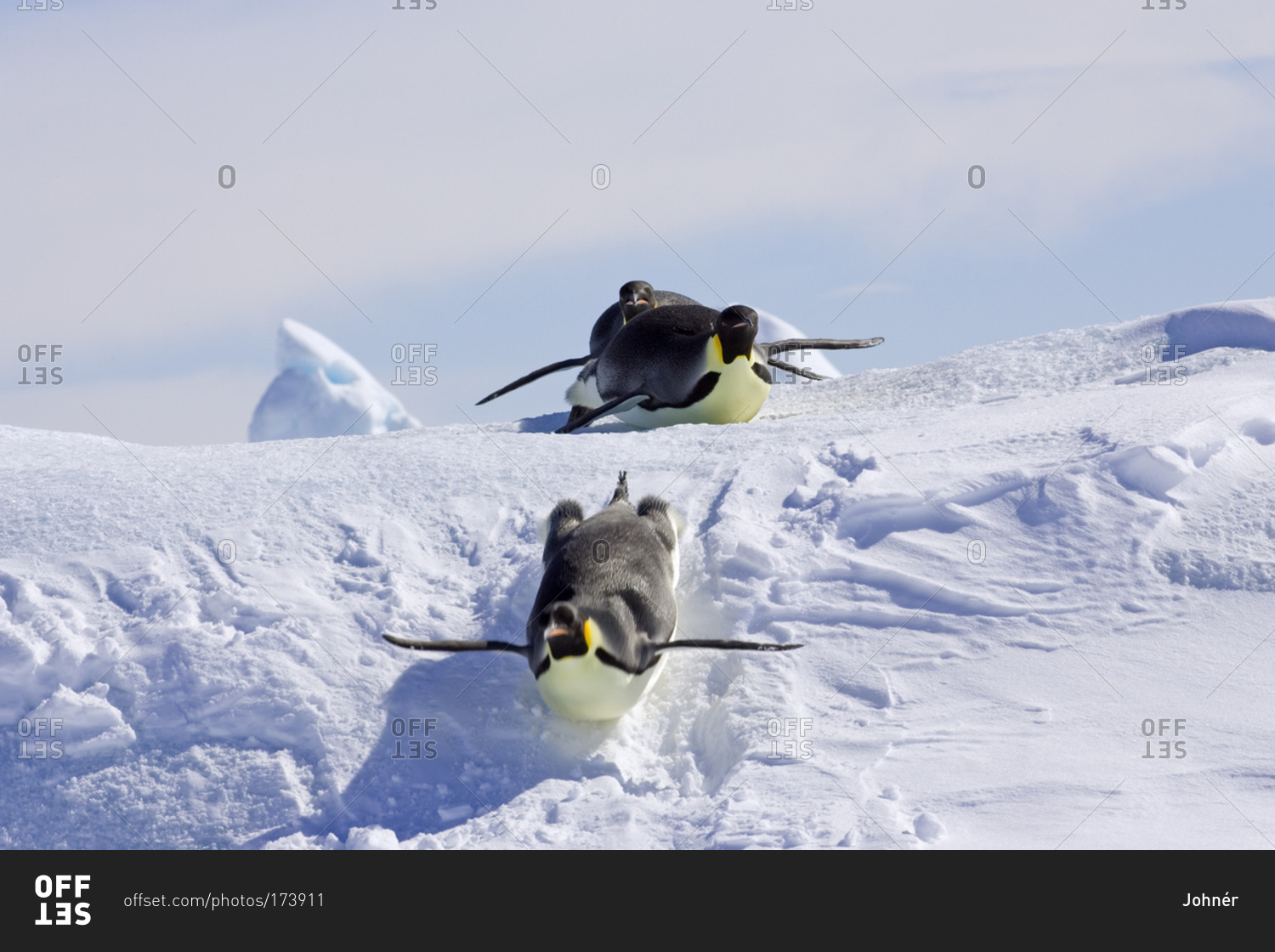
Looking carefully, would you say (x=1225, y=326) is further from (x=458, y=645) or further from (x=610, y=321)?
(x=458, y=645)

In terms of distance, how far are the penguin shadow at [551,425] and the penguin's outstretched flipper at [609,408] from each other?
0.11 meters

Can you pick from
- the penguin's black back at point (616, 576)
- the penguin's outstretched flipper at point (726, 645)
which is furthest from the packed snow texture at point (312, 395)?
the penguin's outstretched flipper at point (726, 645)

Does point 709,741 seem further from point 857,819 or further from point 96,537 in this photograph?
point 96,537

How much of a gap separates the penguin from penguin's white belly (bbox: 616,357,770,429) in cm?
135

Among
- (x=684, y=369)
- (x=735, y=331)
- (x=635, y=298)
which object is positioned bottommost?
(x=684, y=369)

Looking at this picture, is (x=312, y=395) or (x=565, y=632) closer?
(x=565, y=632)

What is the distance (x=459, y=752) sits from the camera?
14.5ft

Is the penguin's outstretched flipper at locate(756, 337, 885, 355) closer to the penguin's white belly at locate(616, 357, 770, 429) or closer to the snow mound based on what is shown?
the penguin's white belly at locate(616, 357, 770, 429)

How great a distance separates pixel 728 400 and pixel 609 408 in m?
0.88

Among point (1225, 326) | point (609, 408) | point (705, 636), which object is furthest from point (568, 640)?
point (1225, 326)

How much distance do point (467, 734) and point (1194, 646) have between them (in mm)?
2932

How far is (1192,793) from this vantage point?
159 inches

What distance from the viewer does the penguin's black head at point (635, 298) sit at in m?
8.91

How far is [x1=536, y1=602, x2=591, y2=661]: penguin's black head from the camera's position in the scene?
3998 millimetres
